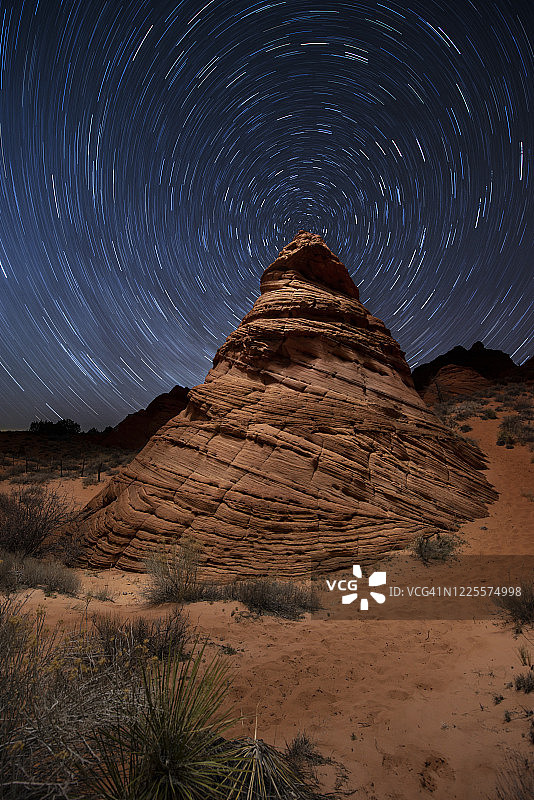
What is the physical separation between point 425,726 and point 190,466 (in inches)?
342

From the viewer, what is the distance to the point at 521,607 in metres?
5.61

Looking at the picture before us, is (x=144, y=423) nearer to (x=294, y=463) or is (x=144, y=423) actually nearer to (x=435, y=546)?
(x=294, y=463)

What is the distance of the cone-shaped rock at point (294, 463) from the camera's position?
9539 mm

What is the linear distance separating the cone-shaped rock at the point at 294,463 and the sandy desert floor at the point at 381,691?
99.6 inches

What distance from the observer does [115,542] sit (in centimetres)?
1012

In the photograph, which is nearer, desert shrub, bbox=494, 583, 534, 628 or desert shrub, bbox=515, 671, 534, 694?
desert shrub, bbox=515, 671, 534, 694

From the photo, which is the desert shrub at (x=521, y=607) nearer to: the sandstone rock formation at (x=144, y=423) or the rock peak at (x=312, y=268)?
the rock peak at (x=312, y=268)

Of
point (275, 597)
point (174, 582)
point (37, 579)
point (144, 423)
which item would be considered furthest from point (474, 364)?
point (37, 579)

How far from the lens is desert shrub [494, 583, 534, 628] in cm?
548

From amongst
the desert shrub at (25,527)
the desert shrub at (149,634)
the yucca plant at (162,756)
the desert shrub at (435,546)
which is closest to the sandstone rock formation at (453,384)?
the desert shrub at (435,546)

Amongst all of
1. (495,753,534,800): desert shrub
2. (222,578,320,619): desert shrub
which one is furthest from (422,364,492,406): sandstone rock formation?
(495,753,534,800): desert shrub

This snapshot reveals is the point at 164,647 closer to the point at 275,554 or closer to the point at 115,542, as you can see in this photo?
the point at 275,554

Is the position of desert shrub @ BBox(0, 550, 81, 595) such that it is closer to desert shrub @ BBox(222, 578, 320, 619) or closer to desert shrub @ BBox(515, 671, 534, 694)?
desert shrub @ BBox(222, 578, 320, 619)

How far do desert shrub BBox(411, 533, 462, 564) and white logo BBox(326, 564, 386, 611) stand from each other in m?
1.34
